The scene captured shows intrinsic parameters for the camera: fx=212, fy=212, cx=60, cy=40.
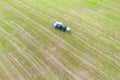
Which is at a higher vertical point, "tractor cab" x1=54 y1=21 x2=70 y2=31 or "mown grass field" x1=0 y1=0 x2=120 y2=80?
"tractor cab" x1=54 y1=21 x2=70 y2=31

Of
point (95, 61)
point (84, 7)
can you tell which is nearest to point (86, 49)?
point (95, 61)

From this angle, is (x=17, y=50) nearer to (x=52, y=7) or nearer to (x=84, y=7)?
(x=52, y=7)

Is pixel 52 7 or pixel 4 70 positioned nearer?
pixel 4 70

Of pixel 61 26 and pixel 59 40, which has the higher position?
pixel 61 26

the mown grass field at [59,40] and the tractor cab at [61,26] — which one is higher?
the tractor cab at [61,26]

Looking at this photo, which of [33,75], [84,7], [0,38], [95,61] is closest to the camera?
[33,75]

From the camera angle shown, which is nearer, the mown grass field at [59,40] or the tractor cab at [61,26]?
the mown grass field at [59,40]

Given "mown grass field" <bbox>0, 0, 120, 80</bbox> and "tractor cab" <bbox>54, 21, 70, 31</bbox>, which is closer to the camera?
"mown grass field" <bbox>0, 0, 120, 80</bbox>

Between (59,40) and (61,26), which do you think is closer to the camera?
(59,40)
